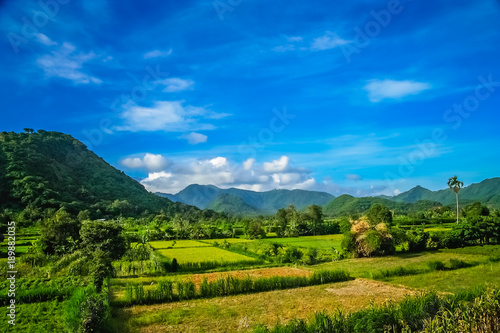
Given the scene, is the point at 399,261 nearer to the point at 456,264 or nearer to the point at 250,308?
the point at 456,264

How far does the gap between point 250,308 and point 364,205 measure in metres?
143

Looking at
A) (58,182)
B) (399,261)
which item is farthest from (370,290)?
(58,182)

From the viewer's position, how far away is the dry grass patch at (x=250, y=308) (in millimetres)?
13148

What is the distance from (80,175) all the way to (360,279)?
310ft

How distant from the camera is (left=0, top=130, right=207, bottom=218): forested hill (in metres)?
56.8

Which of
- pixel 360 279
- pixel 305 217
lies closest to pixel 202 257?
pixel 360 279

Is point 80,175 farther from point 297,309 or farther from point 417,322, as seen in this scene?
point 417,322

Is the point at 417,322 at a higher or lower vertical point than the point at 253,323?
higher

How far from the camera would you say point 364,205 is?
487 feet

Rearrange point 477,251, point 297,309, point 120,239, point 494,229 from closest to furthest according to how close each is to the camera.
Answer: point 297,309
point 120,239
point 477,251
point 494,229

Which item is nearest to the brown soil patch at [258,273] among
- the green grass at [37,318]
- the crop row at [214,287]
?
the crop row at [214,287]

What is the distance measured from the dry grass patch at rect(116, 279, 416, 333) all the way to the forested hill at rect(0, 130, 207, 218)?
4492 centimetres

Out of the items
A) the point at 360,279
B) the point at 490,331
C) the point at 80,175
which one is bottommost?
the point at 360,279

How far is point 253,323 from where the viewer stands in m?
13.2
